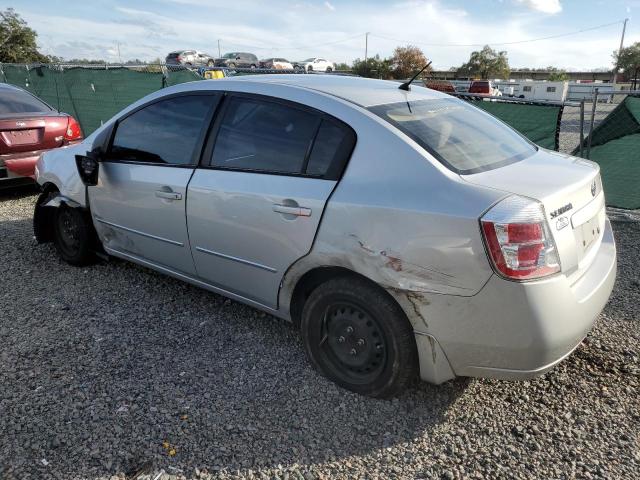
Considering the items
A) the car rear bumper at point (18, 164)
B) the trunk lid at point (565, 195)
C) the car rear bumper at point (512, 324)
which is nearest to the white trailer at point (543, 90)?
the car rear bumper at point (18, 164)

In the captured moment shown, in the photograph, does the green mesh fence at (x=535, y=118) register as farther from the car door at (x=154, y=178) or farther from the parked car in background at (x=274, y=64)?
the parked car in background at (x=274, y=64)

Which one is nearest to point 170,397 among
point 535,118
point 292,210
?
point 292,210

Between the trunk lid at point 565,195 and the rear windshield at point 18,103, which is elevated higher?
the rear windshield at point 18,103

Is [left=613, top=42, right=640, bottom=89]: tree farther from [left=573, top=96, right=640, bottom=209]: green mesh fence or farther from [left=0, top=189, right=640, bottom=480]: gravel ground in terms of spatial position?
[left=0, top=189, right=640, bottom=480]: gravel ground

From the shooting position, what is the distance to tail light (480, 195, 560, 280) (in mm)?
2098

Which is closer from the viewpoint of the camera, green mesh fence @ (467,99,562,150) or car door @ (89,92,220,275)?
car door @ (89,92,220,275)

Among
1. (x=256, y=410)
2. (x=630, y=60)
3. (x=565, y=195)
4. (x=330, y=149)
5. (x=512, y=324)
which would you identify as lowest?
(x=256, y=410)

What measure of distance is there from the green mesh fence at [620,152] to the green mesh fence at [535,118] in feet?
1.75

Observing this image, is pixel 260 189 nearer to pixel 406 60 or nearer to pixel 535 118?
pixel 535 118

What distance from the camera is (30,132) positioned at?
6.67 metres

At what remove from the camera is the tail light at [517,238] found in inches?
82.6

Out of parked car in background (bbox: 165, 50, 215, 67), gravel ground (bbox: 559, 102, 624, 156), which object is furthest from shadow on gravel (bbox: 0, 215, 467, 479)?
parked car in background (bbox: 165, 50, 215, 67)

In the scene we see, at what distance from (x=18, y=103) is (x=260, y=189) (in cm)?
593

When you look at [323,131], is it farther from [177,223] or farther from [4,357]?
[4,357]
